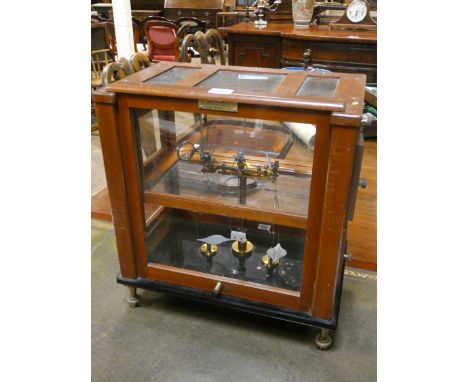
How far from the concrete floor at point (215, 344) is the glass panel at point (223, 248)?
0.18 metres

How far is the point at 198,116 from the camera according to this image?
1.42 m

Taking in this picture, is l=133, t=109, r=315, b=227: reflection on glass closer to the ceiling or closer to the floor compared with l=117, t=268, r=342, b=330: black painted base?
closer to the ceiling

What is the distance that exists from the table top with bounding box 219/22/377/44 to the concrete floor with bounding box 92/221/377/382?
6.36 ft

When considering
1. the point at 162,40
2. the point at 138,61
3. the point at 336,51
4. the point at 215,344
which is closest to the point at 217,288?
the point at 215,344

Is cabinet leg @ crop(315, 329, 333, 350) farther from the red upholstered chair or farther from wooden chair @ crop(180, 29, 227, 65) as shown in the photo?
the red upholstered chair

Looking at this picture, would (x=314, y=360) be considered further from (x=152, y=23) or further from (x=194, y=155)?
(x=152, y=23)

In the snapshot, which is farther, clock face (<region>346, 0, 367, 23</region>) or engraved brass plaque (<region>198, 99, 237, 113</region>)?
clock face (<region>346, 0, 367, 23</region>)

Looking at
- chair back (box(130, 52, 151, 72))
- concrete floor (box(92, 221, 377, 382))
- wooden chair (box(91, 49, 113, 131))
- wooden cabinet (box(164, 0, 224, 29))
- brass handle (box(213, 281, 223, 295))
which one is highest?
wooden cabinet (box(164, 0, 224, 29))

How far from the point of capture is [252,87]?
1193mm

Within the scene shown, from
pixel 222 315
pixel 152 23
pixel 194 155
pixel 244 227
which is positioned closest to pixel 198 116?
pixel 194 155

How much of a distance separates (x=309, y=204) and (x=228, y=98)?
385 millimetres

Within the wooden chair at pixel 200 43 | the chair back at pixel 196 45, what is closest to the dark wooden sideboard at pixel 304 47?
the wooden chair at pixel 200 43

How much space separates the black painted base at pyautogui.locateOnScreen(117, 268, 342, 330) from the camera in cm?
131

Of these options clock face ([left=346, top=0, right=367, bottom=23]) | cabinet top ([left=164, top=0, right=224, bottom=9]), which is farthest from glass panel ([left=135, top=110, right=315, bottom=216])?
cabinet top ([left=164, top=0, right=224, bottom=9])
